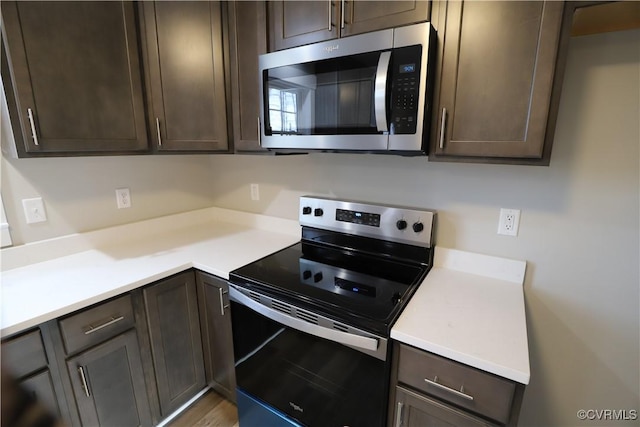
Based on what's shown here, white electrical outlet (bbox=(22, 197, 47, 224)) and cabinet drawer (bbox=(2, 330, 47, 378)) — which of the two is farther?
white electrical outlet (bbox=(22, 197, 47, 224))

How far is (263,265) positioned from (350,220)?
0.50 meters

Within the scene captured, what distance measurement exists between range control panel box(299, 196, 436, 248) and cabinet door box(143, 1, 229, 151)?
61 cm

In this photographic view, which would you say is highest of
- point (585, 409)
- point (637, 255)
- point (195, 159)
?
point (195, 159)

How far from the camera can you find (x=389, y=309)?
1.08m

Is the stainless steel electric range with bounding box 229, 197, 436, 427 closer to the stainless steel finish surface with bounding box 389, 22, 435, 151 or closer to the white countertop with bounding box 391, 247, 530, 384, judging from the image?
the white countertop with bounding box 391, 247, 530, 384

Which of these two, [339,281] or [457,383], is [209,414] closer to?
[339,281]

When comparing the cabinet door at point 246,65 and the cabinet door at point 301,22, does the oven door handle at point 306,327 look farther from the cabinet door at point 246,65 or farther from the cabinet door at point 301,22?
the cabinet door at point 301,22

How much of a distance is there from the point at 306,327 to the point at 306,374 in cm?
25

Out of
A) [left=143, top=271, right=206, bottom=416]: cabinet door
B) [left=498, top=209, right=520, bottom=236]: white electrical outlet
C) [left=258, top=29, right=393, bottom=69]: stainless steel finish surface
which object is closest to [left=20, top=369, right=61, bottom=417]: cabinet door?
[left=143, top=271, right=206, bottom=416]: cabinet door

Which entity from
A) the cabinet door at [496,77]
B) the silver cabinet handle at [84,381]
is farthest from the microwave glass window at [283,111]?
the silver cabinet handle at [84,381]

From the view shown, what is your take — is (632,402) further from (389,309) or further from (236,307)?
(236,307)

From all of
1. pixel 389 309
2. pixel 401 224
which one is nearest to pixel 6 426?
pixel 389 309

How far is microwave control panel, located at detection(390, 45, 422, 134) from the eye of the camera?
104 centimetres

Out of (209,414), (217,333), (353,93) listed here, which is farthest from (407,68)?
(209,414)
